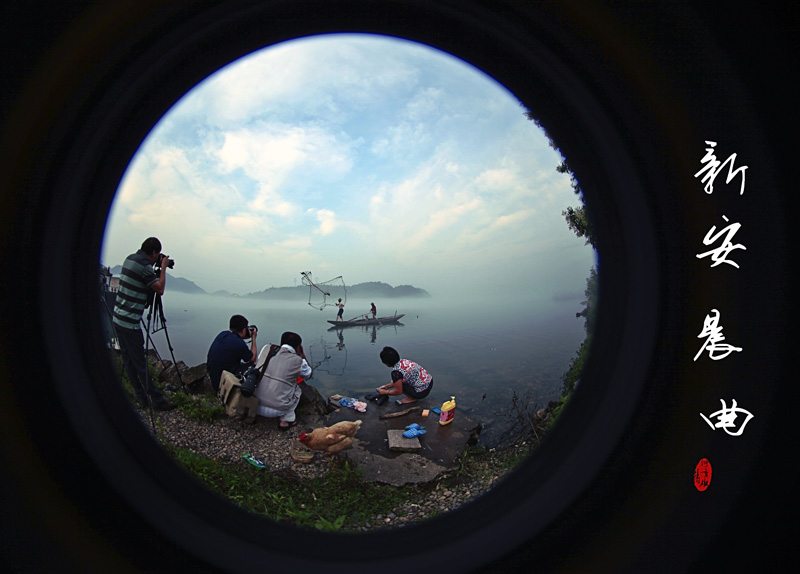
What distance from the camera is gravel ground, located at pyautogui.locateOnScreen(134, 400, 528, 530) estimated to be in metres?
3.25

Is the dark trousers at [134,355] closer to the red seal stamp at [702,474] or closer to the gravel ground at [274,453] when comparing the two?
the gravel ground at [274,453]

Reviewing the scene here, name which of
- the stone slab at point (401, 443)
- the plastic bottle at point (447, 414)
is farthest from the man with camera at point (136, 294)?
the plastic bottle at point (447, 414)

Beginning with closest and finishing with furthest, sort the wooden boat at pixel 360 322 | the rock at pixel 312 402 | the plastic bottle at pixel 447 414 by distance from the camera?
the plastic bottle at pixel 447 414 < the rock at pixel 312 402 < the wooden boat at pixel 360 322

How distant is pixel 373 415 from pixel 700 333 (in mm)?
5114

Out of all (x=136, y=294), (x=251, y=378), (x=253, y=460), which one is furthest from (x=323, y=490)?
(x=136, y=294)

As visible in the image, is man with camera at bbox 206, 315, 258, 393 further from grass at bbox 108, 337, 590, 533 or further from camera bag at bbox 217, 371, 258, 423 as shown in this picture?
grass at bbox 108, 337, 590, 533

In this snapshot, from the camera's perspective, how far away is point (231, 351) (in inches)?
173

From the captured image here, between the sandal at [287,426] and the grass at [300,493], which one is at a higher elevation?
the sandal at [287,426]

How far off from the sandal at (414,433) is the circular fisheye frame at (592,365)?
138 inches

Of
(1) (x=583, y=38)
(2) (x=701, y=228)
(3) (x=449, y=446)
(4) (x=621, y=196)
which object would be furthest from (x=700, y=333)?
(3) (x=449, y=446)

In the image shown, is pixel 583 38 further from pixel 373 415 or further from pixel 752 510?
pixel 373 415

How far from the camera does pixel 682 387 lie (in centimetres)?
105

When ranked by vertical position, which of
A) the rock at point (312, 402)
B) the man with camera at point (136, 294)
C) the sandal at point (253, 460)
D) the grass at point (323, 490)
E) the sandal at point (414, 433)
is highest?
the man with camera at point (136, 294)

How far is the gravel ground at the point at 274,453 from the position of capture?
10.7 feet
